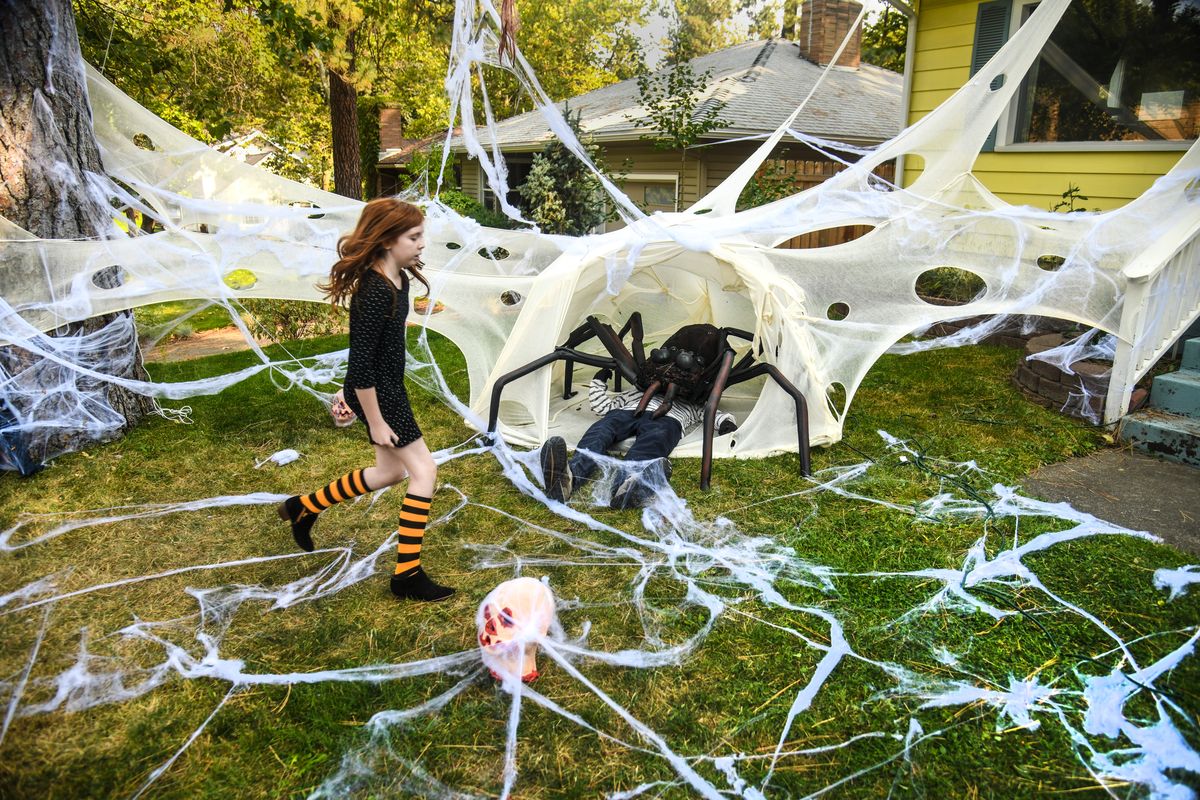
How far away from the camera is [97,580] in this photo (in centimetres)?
334

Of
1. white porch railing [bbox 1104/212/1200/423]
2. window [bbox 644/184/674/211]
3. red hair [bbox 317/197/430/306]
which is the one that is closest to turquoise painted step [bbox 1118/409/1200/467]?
white porch railing [bbox 1104/212/1200/423]

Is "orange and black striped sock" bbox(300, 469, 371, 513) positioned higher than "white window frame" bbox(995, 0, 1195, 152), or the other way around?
"white window frame" bbox(995, 0, 1195, 152)

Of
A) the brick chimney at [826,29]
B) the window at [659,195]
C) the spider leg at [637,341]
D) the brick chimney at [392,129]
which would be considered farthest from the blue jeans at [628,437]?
the brick chimney at [392,129]

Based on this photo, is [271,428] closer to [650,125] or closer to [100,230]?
[100,230]

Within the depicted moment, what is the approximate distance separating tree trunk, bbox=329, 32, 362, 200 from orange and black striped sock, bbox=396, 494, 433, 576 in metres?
10.5

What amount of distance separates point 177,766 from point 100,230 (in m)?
3.98

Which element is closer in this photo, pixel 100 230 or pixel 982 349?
pixel 100 230

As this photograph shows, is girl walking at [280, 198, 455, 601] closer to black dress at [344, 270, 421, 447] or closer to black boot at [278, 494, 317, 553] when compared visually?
black dress at [344, 270, 421, 447]

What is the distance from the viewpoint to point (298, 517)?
342 cm

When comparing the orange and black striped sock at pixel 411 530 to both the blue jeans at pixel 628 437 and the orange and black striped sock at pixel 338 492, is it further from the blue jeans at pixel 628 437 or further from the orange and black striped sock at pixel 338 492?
the blue jeans at pixel 628 437

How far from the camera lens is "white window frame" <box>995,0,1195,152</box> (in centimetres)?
680

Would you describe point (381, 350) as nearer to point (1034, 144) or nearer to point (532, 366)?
point (532, 366)

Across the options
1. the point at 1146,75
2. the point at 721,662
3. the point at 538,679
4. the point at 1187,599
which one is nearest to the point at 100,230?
the point at 538,679

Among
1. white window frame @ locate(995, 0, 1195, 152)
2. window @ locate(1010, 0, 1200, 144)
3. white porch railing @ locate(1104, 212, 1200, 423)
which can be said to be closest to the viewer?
white porch railing @ locate(1104, 212, 1200, 423)
